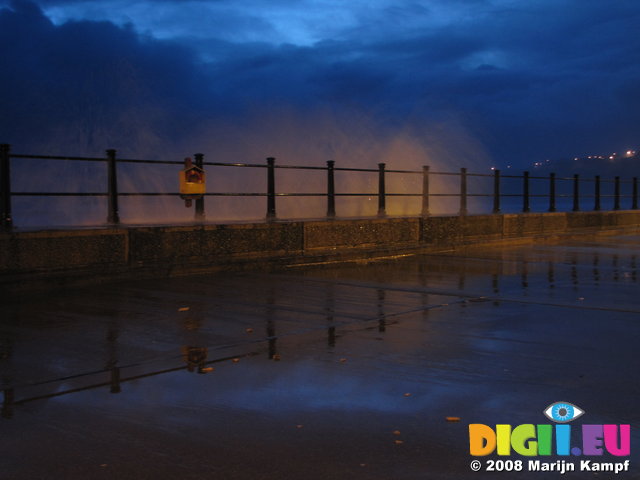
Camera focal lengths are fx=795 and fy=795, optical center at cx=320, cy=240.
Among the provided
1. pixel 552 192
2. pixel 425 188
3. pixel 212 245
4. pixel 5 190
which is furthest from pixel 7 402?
pixel 552 192

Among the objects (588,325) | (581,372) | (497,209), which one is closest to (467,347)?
(581,372)

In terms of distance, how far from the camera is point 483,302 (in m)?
8.41

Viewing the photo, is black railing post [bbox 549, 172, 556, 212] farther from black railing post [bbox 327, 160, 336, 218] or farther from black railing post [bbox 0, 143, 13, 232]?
black railing post [bbox 0, 143, 13, 232]

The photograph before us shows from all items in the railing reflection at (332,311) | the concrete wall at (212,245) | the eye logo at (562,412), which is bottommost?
the eye logo at (562,412)

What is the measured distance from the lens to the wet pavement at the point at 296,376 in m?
3.58

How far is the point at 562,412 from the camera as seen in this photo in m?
4.23

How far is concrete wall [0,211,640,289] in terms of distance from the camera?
9555 mm

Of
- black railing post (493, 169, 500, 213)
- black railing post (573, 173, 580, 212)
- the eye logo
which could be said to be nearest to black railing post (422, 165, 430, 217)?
black railing post (493, 169, 500, 213)

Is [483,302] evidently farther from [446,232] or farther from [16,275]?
[446,232]

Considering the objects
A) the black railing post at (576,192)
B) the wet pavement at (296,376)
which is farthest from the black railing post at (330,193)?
the black railing post at (576,192)

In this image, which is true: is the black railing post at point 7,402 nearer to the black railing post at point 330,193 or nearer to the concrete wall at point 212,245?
the concrete wall at point 212,245

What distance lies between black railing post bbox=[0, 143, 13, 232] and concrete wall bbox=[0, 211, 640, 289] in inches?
14.1

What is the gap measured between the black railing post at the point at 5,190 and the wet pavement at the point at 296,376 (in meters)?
1.16

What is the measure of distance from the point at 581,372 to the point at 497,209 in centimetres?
1559
